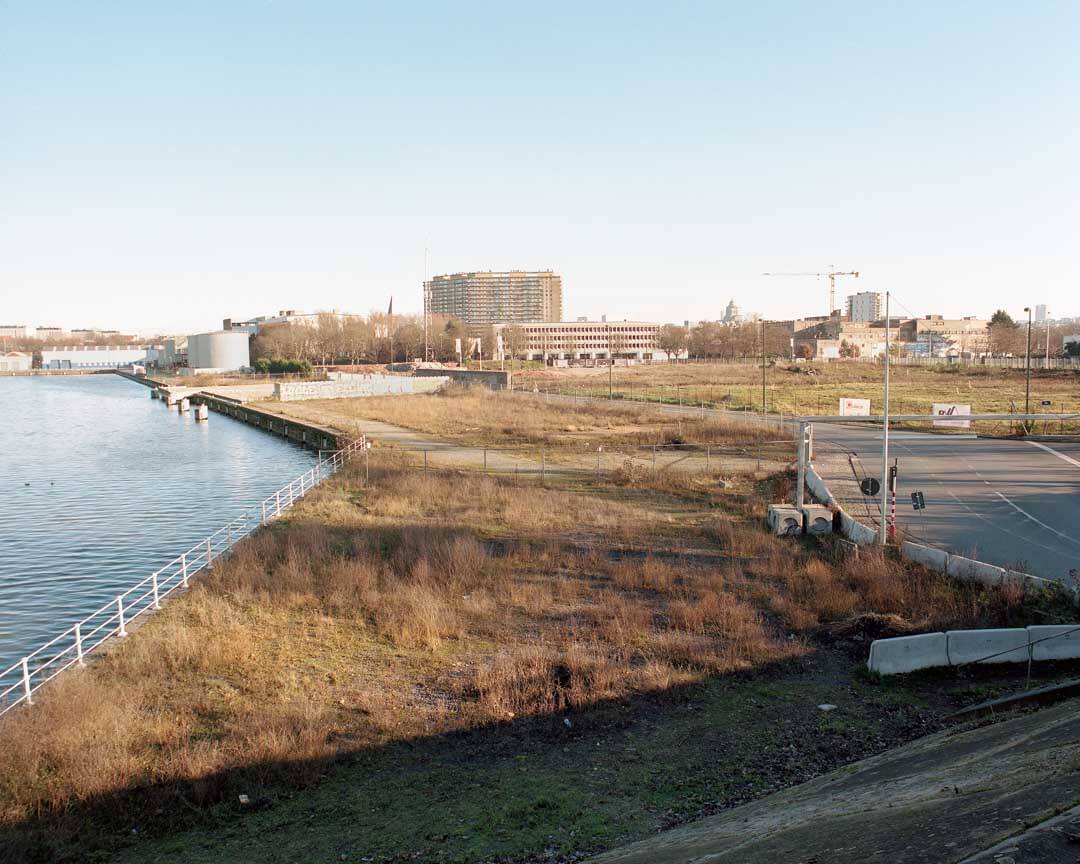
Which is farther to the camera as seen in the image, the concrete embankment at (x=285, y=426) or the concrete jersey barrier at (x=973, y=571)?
the concrete embankment at (x=285, y=426)

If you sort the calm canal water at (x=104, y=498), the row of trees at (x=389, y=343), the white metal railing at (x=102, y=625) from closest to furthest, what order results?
the white metal railing at (x=102, y=625) → the calm canal water at (x=104, y=498) → the row of trees at (x=389, y=343)

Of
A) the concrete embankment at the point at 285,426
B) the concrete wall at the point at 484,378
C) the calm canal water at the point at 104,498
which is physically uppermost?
the concrete wall at the point at 484,378

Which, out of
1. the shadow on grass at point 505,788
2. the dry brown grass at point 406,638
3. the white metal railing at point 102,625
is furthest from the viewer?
the white metal railing at point 102,625

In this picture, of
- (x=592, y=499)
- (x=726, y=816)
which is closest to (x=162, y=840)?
(x=726, y=816)

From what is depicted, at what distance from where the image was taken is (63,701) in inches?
504

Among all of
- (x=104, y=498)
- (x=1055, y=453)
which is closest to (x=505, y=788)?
(x=104, y=498)

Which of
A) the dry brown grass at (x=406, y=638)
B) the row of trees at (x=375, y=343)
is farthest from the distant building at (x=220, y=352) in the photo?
the dry brown grass at (x=406, y=638)

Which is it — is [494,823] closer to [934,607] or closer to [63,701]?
[63,701]

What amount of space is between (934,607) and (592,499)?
15761 mm

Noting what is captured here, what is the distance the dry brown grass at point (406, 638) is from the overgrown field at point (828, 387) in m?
41.0

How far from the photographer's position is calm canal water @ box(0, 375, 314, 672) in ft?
76.5

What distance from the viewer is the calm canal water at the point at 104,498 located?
76.5ft

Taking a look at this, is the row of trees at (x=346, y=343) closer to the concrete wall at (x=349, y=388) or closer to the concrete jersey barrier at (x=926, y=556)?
the concrete wall at (x=349, y=388)

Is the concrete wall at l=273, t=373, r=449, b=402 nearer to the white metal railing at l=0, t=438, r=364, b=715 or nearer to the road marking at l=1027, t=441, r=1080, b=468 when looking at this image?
the white metal railing at l=0, t=438, r=364, b=715
